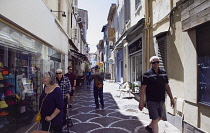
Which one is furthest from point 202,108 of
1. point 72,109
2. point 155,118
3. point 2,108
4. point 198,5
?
point 72,109

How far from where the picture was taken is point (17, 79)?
15.1 feet

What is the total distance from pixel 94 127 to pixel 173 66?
2.99 meters

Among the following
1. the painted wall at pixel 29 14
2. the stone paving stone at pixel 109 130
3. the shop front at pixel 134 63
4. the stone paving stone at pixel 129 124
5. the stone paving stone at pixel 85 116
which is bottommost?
the stone paving stone at pixel 109 130

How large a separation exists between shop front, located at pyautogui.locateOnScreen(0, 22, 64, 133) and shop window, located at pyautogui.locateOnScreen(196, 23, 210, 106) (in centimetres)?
431

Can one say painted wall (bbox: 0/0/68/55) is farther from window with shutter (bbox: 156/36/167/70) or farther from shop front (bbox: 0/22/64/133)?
window with shutter (bbox: 156/36/167/70)

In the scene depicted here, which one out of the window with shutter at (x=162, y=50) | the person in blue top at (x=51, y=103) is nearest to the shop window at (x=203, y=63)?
the window with shutter at (x=162, y=50)

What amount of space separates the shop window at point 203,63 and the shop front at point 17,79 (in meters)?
4.31

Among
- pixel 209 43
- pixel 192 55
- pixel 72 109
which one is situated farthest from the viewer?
pixel 72 109

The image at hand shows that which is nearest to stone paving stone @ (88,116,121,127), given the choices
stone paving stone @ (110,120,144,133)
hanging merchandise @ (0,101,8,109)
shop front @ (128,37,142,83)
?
stone paving stone @ (110,120,144,133)

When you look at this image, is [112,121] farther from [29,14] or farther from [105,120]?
[29,14]

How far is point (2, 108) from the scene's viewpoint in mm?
3836

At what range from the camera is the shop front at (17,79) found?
12.9 feet

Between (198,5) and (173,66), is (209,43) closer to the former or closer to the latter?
(198,5)

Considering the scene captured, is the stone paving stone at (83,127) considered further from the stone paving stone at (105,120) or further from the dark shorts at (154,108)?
the dark shorts at (154,108)
